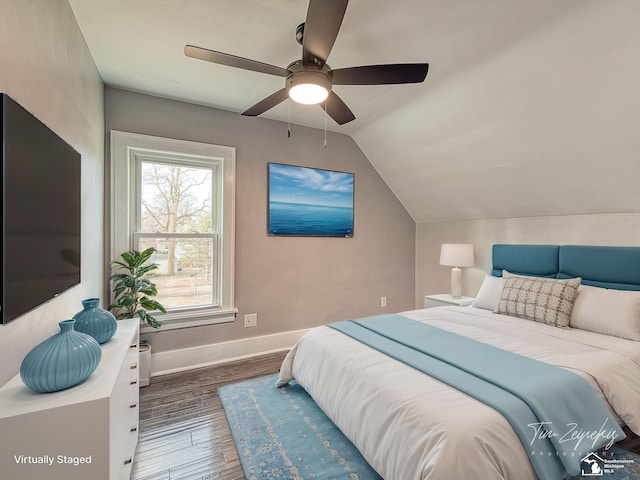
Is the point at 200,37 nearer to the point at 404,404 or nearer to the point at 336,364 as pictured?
the point at 336,364

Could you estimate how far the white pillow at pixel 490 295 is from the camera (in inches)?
115

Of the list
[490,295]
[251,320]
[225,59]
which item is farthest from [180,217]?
[490,295]

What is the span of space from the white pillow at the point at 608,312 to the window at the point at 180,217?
10.2 ft

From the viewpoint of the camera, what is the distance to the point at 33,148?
1148 millimetres

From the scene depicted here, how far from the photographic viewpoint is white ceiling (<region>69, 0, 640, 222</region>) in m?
1.78

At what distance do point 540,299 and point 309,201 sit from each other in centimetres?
247

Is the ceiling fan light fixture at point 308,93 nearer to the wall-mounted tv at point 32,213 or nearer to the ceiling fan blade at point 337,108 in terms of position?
the ceiling fan blade at point 337,108

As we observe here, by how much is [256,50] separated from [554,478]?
294 cm

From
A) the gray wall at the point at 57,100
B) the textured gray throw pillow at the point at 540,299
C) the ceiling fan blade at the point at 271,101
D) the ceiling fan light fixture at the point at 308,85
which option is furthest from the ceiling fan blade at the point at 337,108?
the textured gray throw pillow at the point at 540,299

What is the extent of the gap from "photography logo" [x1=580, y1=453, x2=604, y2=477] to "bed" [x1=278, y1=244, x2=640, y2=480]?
5.2 inches

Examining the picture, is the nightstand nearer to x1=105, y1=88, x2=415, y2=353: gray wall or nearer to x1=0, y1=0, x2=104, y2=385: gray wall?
x1=105, y1=88, x2=415, y2=353: gray wall

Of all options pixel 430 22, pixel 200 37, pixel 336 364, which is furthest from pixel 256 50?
pixel 336 364

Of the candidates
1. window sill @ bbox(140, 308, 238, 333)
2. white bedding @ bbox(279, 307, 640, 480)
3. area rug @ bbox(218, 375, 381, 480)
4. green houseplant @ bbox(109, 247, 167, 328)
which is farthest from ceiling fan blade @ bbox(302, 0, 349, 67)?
window sill @ bbox(140, 308, 238, 333)

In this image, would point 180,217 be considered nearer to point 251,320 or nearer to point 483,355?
point 251,320
